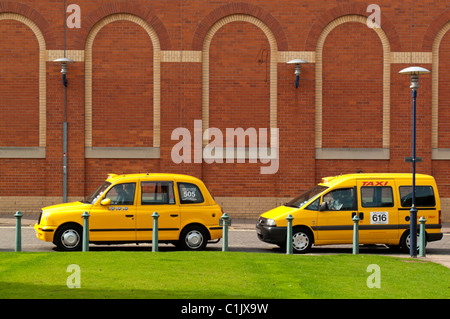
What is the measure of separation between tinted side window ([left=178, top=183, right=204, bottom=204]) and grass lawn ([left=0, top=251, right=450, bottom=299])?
1.81m

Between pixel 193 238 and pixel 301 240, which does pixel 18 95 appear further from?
pixel 301 240

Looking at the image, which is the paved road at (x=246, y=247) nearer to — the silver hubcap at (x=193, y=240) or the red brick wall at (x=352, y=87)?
the silver hubcap at (x=193, y=240)

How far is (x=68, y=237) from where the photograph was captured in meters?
15.4

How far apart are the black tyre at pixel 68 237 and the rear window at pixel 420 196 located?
7.32 metres

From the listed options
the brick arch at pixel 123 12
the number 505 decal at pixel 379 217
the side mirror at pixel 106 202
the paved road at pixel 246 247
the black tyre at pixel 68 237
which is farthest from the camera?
the brick arch at pixel 123 12

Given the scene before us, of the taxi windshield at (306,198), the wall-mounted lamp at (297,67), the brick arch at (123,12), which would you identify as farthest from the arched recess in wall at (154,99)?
the taxi windshield at (306,198)

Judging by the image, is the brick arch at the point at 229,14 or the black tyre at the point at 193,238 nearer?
the black tyre at the point at 193,238

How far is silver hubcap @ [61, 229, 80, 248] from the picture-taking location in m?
15.4

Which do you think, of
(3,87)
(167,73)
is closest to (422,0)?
(167,73)

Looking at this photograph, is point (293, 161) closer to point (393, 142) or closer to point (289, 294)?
point (393, 142)

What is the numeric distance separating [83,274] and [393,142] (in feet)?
50.6

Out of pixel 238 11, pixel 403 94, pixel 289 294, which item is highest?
pixel 238 11

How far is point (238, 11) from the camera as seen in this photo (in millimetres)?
24438

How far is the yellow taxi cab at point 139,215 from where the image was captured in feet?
50.5
